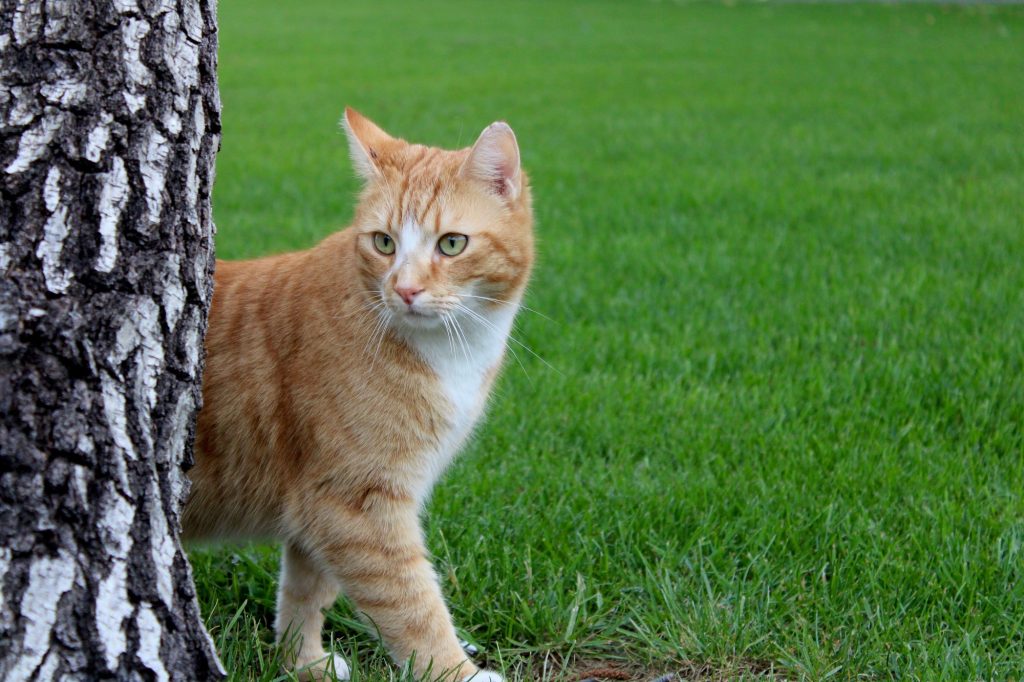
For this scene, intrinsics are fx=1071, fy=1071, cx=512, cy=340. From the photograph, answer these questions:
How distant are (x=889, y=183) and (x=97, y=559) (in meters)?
6.52

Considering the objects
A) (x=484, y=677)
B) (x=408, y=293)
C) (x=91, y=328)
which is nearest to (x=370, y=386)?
(x=408, y=293)

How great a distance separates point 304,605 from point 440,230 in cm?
107

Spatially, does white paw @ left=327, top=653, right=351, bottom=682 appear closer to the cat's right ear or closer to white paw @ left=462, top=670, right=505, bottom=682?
white paw @ left=462, top=670, right=505, bottom=682

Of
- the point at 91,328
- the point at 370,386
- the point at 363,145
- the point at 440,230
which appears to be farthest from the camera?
the point at 363,145

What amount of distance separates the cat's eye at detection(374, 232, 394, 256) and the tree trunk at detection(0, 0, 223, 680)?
0.81 meters

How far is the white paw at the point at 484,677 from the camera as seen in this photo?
102 inches

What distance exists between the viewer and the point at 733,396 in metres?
4.21

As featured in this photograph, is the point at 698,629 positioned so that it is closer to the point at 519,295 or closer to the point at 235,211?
the point at 519,295

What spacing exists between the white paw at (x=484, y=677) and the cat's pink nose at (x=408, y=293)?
927 mm

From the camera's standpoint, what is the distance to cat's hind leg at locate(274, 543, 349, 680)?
2.87m

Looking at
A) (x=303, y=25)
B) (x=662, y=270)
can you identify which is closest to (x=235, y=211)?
(x=662, y=270)

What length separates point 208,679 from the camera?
2158mm

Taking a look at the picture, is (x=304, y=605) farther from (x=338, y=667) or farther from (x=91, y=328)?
(x=91, y=328)

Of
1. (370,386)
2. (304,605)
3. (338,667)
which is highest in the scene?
(370,386)
